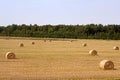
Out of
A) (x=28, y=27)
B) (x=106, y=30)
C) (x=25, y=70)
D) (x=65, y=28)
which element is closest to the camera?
(x=25, y=70)

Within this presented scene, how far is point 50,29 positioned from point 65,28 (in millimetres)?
5434

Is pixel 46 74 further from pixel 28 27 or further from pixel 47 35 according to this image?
pixel 28 27

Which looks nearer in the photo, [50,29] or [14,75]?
[14,75]

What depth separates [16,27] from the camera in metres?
142

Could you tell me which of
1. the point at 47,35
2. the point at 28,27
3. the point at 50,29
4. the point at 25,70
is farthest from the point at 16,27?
the point at 25,70

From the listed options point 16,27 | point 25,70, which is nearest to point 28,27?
point 16,27

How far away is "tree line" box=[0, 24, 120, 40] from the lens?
369 ft

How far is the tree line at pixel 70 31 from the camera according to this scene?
11250 centimetres

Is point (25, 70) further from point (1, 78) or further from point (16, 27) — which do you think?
point (16, 27)

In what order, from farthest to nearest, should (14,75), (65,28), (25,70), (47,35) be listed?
1. (65,28)
2. (47,35)
3. (25,70)
4. (14,75)

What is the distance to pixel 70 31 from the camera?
126 m

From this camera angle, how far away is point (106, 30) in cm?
12206

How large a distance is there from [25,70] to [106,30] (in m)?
103

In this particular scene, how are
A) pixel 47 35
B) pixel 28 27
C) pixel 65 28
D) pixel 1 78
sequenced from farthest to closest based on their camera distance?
pixel 28 27, pixel 65 28, pixel 47 35, pixel 1 78
